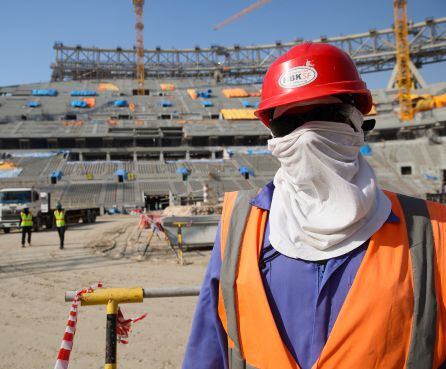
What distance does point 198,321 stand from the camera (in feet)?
5.36

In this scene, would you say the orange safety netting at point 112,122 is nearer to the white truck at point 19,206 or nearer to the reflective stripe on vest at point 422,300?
the white truck at point 19,206

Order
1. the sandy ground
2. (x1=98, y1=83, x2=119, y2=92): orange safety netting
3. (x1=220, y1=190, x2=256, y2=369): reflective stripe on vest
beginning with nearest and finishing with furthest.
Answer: (x1=220, y1=190, x2=256, y2=369): reflective stripe on vest < the sandy ground < (x1=98, y1=83, x2=119, y2=92): orange safety netting

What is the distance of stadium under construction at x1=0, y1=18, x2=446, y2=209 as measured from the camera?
40531 mm

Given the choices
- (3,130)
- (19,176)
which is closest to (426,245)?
(19,176)

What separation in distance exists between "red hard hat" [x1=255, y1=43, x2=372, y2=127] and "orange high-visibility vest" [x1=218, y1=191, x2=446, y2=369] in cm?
51

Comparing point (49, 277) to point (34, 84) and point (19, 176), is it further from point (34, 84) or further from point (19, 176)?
point (34, 84)

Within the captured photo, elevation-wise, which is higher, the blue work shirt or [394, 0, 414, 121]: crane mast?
[394, 0, 414, 121]: crane mast

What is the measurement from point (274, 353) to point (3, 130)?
58.2m

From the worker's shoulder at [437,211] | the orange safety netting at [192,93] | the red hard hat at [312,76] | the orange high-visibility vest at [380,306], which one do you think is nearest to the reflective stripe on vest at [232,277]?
the orange high-visibility vest at [380,306]

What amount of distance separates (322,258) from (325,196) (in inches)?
9.5

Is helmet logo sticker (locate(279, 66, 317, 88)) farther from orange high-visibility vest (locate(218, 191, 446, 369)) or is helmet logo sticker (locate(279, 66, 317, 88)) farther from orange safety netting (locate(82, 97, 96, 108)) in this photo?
orange safety netting (locate(82, 97, 96, 108))

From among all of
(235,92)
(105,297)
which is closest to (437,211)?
(105,297)

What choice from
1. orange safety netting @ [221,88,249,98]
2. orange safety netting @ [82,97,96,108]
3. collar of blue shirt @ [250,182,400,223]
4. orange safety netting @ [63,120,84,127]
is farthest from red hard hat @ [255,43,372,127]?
orange safety netting @ [221,88,249,98]

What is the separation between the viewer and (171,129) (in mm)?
54688
